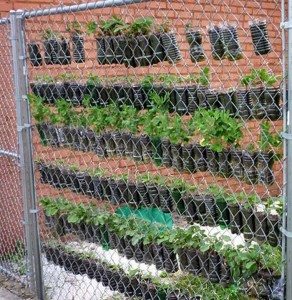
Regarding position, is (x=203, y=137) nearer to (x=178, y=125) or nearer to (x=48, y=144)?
(x=178, y=125)

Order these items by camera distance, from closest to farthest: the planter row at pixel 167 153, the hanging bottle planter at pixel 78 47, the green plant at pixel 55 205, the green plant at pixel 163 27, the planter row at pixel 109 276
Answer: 1. the planter row at pixel 167 153
2. the green plant at pixel 163 27
3. the planter row at pixel 109 276
4. the hanging bottle planter at pixel 78 47
5. the green plant at pixel 55 205

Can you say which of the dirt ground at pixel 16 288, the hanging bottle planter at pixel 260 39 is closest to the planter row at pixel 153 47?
the hanging bottle planter at pixel 260 39

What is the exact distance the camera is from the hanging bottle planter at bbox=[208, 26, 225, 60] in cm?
287

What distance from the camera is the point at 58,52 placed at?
3891 millimetres

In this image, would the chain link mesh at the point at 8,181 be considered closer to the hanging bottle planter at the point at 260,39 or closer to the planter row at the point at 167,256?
the planter row at the point at 167,256

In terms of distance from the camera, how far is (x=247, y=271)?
2.82 m

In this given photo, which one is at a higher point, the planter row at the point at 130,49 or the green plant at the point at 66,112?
the planter row at the point at 130,49

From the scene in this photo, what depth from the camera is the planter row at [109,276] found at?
3.45 meters

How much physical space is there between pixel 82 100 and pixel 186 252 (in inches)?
53.3

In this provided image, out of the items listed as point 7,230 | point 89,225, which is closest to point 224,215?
point 89,225

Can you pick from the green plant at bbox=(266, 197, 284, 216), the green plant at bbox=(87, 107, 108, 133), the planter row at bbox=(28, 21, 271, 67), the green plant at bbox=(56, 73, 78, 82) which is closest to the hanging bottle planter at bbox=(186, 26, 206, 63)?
the planter row at bbox=(28, 21, 271, 67)

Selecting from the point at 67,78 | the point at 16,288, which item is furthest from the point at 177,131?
the point at 16,288

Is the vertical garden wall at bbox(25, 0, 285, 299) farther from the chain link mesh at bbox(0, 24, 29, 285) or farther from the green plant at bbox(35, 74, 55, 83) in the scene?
the chain link mesh at bbox(0, 24, 29, 285)

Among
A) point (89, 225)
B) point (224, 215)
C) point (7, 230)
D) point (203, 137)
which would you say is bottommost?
point (7, 230)
